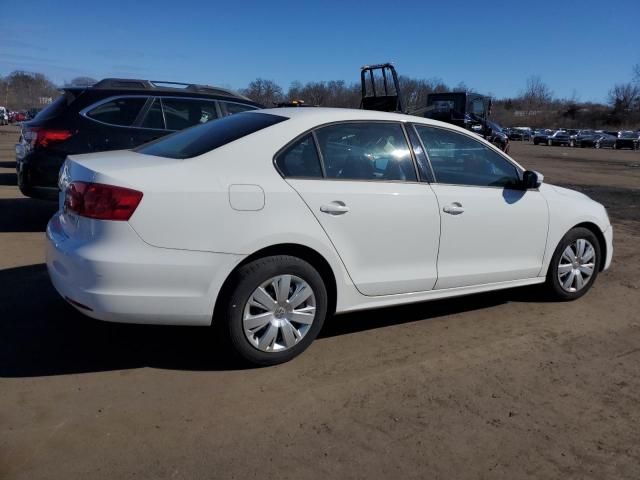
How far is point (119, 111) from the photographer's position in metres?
6.98

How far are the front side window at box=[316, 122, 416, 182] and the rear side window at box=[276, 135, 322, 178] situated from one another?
0.07 m

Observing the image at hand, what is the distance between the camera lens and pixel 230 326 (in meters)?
3.38

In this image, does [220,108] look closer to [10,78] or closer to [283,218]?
[283,218]

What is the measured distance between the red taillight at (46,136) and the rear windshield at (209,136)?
9.75ft

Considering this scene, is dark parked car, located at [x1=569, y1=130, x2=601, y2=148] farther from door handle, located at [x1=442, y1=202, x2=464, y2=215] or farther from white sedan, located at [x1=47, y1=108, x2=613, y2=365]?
door handle, located at [x1=442, y1=202, x2=464, y2=215]

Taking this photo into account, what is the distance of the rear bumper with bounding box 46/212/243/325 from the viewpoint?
314 centimetres

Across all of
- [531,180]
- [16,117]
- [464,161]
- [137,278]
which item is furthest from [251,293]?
[16,117]

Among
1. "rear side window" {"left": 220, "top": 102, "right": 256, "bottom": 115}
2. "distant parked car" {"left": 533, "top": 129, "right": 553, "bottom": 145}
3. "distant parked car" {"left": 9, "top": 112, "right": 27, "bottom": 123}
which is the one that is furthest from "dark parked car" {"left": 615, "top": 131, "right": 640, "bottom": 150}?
"distant parked car" {"left": 9, "top": 112, "right": 27, "bottom": 123}

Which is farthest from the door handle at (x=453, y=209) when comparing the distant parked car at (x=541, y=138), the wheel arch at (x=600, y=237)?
the distant parked car at (x=541, y=138)

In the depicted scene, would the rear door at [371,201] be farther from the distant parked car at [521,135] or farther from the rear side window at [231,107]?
the distant parked car at [521,135]

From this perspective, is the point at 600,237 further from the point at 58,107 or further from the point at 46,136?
the point at 58,107

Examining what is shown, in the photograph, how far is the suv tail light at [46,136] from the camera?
6.54 m

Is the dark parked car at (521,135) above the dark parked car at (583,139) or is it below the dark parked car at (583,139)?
above

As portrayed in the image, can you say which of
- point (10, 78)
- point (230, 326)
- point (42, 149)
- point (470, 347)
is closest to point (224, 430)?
point (230, 326)
